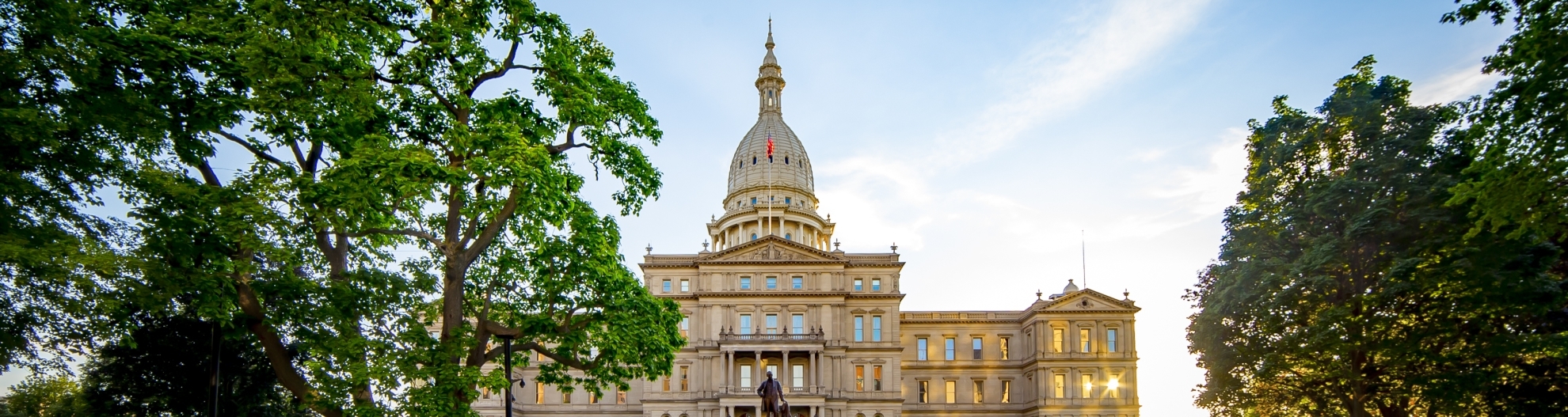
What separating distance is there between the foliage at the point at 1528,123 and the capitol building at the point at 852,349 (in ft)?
161

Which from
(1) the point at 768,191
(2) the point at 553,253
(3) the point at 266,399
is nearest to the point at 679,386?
(1) the point at 768,191

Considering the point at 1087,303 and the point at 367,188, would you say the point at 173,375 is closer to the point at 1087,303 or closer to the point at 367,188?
the point at 367,188

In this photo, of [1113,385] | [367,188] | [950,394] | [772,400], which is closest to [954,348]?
[950,394]

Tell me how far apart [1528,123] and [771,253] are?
172 ft

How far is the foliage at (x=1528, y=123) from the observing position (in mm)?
17375

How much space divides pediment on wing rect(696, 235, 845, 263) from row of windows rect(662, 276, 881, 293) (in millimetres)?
1335

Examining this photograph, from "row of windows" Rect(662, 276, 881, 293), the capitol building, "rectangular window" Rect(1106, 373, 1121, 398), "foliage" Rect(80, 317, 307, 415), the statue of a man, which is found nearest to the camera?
the statue of a man

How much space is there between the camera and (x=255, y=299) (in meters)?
18.5

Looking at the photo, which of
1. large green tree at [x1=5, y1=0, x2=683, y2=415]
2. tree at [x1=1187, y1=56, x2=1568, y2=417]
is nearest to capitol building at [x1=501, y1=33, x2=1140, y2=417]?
tree at [x1=1187, y1=56, x2=1568, y2=417]

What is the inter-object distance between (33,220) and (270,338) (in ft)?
13.7

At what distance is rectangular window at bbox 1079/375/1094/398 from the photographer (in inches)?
2825

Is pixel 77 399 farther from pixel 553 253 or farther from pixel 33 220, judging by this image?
pixel 553 253

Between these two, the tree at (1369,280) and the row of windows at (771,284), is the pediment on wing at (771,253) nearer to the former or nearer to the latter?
the row of windows at (771,284)

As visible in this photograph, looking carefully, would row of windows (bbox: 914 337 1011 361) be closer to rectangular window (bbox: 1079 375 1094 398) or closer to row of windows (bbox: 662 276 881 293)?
rectangular window (bbox: 1079 375 1094 398)
